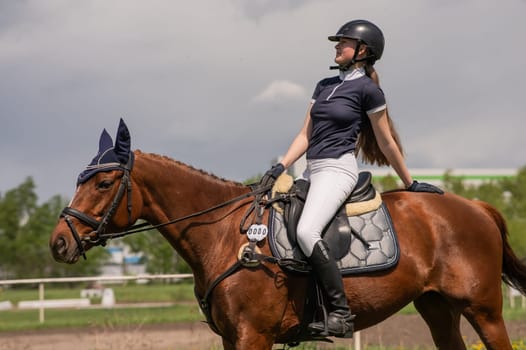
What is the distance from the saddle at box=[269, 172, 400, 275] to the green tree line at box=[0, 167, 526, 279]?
28653 millimetres

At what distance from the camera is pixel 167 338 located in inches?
568

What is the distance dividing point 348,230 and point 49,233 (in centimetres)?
3985

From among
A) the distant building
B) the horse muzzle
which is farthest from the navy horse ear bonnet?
the distant building

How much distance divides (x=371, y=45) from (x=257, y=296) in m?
2.25

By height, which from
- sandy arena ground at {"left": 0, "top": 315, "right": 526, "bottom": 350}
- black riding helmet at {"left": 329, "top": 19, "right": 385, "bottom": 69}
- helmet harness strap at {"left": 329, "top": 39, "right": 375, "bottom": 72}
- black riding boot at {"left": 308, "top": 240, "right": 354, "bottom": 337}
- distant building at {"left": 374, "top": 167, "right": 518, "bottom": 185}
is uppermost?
distant building at {"left": 374, "top": 167, "right": 518, "bottom": 185}

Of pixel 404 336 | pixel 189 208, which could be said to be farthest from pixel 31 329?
pixel 189 208

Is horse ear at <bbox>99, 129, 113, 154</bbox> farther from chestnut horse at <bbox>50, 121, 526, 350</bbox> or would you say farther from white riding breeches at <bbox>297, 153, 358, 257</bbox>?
white riding breeches at <bbox>297, 153, 358, 257</bbox>

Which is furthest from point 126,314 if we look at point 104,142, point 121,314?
point 104,142

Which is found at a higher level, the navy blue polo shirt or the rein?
the navy blue polo shirt

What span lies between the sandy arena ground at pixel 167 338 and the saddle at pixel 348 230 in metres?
4.33

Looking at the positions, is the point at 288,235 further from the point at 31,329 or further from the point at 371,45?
the point at 31,329

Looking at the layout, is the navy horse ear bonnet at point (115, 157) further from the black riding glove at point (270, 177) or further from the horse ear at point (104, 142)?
the black riding glove at point (270, 177)

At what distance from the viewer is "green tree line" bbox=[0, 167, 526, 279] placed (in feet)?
120

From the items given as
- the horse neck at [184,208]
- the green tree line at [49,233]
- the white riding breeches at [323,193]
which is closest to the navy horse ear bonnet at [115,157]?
the horse neck at [184,208]
